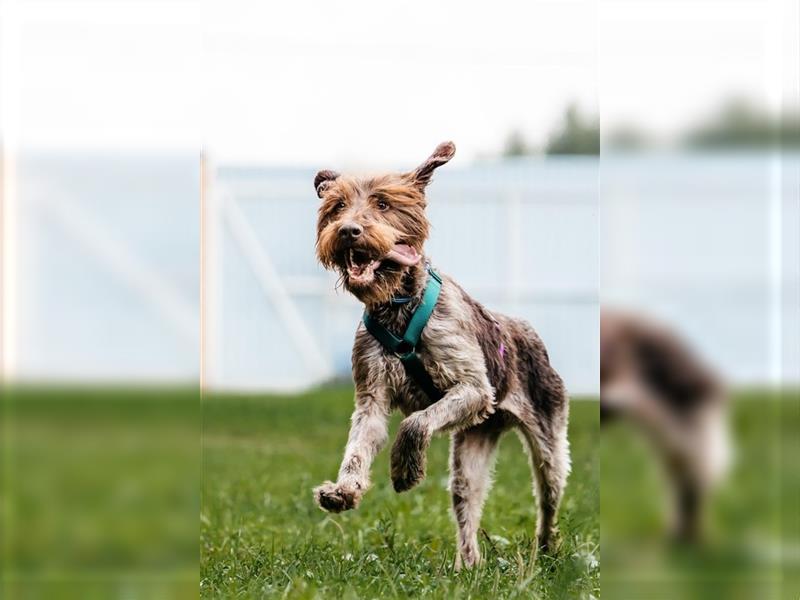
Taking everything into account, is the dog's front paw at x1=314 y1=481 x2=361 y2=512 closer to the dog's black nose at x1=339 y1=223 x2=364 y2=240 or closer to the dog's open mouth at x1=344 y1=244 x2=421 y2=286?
the dog's open mouth at x1=344 y1=244 x2=421 y2=286

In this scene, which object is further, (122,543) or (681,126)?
(122,543)

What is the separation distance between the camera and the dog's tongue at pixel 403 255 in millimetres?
3881

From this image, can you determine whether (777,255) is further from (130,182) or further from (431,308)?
(130,182)

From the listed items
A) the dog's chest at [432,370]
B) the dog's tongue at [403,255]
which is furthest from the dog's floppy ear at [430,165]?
the dog's chest at [432,370]

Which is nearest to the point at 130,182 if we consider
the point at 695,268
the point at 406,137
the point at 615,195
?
the point at 406,137

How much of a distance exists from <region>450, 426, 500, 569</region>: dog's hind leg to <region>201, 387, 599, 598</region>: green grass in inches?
2.2

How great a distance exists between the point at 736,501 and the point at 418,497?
5.28 ft

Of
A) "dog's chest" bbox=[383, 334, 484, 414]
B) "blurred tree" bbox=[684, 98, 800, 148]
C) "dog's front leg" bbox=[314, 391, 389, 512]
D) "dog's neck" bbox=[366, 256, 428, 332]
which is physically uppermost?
"blurred tree" bbox=[684, 98, 800, 148]

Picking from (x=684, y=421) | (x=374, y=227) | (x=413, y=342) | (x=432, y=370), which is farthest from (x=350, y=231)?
(x=684, y=421)

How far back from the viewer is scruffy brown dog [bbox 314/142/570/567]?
3.81 m

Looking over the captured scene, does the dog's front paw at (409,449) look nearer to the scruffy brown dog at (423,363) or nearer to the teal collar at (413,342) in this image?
the scruffy brown dog at (423,363)

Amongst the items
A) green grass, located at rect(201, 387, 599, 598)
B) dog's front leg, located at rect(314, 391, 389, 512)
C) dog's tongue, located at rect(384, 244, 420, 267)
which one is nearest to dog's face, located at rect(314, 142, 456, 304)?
dog's tongue, located at rect(384, 244, 420, 267)

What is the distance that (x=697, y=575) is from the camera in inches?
135

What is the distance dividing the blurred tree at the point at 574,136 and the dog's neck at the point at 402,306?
78 centimetres
